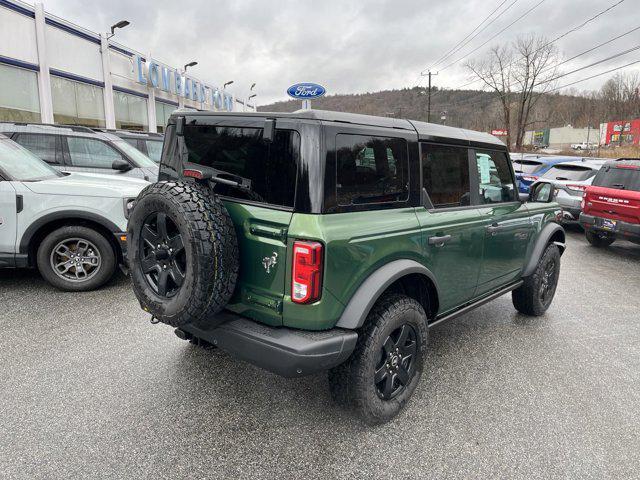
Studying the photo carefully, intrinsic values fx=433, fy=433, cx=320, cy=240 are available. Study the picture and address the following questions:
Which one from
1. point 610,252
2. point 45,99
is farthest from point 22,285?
point 45,99

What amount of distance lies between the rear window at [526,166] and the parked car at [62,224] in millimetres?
10603

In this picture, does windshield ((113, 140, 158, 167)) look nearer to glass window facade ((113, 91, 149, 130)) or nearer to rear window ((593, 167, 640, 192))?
rear window ((593, 167, 640, 192))

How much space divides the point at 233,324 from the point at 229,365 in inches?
40.8

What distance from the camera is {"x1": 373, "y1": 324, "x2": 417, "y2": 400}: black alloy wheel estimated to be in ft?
9.07

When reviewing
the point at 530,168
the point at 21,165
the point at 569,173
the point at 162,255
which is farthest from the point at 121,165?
the point at 530,168

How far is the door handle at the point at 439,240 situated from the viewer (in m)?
2.96

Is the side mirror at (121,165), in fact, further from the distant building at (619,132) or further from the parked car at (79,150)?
the distant building at (619,132)

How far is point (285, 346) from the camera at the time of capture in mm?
2287

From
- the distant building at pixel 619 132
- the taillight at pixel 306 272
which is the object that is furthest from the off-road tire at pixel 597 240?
the distant building at pixel 619 132

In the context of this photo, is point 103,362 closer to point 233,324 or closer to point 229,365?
point 229,365

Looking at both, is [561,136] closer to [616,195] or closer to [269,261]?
[616,195]

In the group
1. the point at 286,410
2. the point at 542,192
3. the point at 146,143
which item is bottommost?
the point at 286,410

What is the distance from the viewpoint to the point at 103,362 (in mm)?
3395

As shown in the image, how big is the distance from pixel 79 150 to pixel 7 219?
291cm
